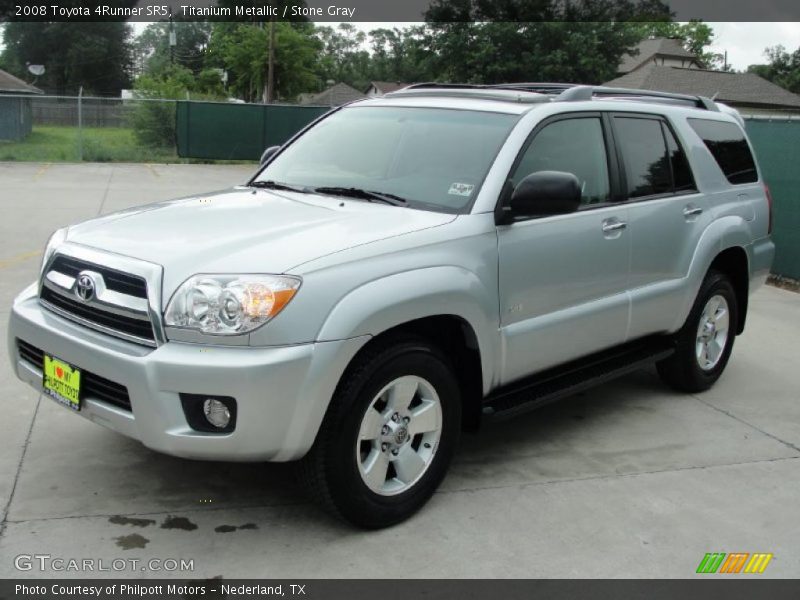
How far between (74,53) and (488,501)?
8327 cm

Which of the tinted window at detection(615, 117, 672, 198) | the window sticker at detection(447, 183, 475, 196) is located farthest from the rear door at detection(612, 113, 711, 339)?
the window sticker at detection(447, 183, 475, 196)

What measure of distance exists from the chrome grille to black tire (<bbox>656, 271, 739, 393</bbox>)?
3.53 metres

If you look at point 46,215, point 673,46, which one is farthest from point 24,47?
point 46,215

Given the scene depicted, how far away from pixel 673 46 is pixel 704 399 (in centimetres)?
5375

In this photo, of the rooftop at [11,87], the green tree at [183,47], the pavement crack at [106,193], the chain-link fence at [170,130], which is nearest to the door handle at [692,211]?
the pavement crack at [106,193]

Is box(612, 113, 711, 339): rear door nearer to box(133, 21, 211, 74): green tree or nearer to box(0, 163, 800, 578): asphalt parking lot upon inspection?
box(0, 163, 800, 578): asphalt parking lot

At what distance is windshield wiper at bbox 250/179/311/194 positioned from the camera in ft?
14.6

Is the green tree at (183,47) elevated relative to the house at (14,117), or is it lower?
elevated

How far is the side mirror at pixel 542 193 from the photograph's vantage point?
3.94 metres

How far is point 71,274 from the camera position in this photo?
12.0ft

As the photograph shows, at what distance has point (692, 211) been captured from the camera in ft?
17.3

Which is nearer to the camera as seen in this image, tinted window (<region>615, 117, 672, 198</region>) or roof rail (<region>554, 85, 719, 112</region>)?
tinted window (<region>615, 117, 672, 198</region>)

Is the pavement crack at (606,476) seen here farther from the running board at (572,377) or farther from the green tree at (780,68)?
the green tree at (780,68)

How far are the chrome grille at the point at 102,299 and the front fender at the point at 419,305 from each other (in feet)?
2.32
